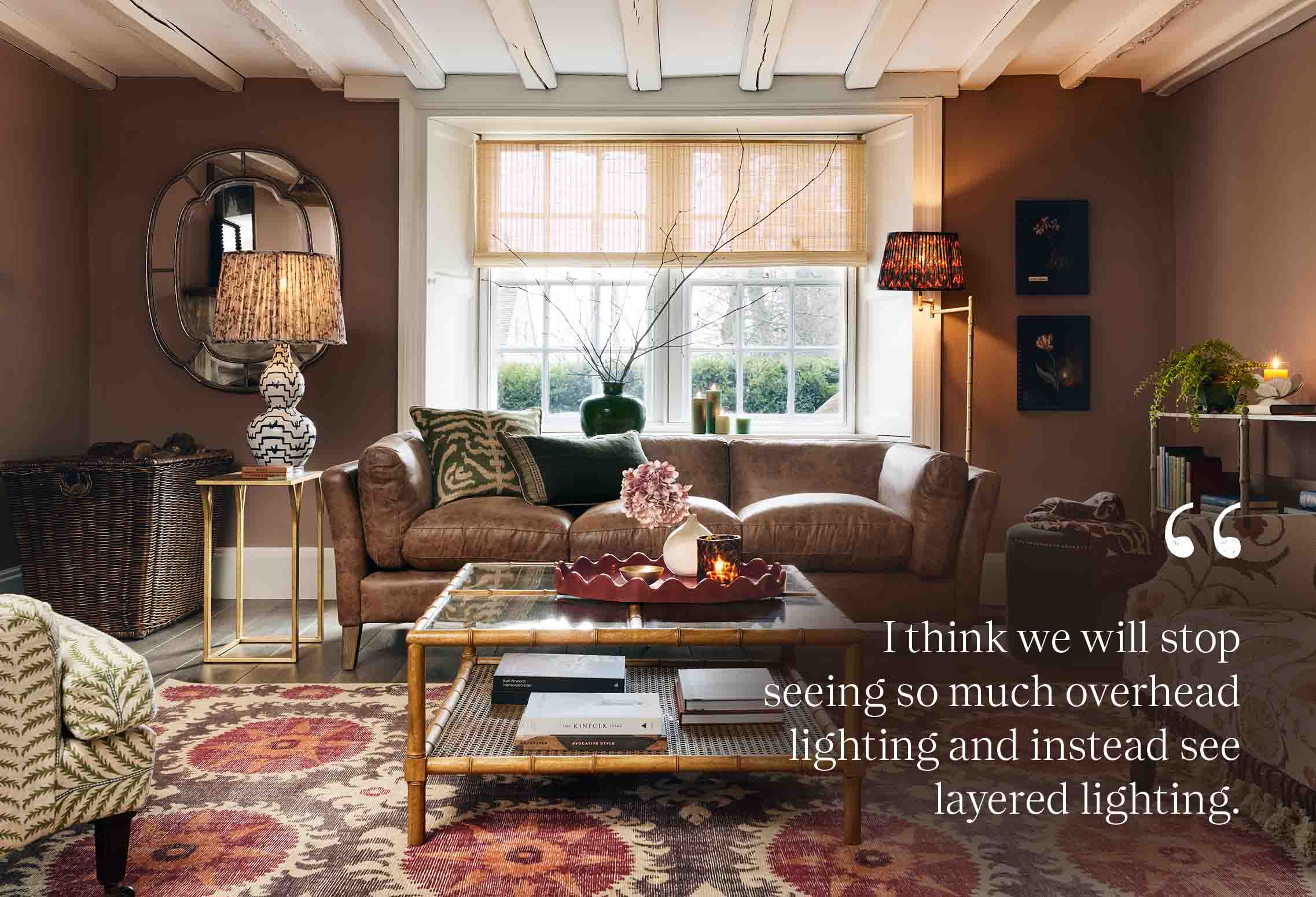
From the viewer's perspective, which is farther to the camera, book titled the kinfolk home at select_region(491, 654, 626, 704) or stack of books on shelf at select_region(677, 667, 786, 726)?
book titled the kinfolk home at select_region(491, 654, 626, 704)

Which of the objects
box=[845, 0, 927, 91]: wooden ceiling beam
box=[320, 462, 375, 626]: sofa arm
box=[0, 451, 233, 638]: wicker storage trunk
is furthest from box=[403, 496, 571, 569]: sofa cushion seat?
box=[845, 0, 927, 91]: wooden ceiling beam

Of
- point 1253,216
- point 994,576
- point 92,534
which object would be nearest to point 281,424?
point 92,534

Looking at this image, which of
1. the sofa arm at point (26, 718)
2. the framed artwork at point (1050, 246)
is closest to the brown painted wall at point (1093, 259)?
the framed artwork at point (1050, 246)

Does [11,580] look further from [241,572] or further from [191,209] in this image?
[191,209]

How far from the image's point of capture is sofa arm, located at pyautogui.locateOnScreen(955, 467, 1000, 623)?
332 cm

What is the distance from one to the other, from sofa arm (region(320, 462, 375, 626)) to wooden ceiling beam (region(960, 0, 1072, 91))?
3069 mm

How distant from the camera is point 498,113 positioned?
4465 millimetres

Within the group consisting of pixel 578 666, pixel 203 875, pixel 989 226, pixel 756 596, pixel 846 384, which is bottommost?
pixel 203 875

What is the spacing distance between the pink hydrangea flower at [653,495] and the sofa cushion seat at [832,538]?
962 millimetres

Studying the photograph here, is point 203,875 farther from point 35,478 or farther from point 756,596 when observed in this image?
point 35,478

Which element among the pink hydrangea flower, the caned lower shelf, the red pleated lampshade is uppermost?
the red pleated lampshade

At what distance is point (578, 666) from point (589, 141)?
10.5ft

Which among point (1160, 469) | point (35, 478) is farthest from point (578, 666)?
point (1160, 469)

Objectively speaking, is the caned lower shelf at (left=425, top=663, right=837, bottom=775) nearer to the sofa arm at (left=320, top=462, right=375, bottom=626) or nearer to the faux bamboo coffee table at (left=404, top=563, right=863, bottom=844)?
the faux bamboo coffee table at (left=404, top=563, right=863, bottom=844)
